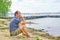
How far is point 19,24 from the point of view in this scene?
1512cm

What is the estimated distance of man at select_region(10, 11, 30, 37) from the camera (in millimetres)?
15062

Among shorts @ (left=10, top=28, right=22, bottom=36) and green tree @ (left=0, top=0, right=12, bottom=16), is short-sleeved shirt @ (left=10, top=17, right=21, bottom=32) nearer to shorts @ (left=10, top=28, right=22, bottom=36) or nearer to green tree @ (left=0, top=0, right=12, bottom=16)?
shorts @ (left=10, top=28, right=22, bottom=36)

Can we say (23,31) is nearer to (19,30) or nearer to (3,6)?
(19,30)

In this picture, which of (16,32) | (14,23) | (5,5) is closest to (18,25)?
(14,23)

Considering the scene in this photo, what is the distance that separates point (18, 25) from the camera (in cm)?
1541

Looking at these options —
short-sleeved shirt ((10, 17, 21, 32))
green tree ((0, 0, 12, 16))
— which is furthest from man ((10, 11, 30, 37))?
green tree ((0, 0, 12, 16))

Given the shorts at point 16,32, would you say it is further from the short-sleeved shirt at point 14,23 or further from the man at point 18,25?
the short-sleeved shirt at point 14,23

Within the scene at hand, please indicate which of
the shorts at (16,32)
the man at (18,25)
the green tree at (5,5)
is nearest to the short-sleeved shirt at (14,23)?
the man at (18,25)

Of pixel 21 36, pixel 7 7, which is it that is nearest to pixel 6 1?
pixel 7 7

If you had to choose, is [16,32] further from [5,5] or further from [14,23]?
[5,5]

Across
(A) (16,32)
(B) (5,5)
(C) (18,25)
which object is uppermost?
(C) (18,25)

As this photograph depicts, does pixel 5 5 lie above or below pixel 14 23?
below

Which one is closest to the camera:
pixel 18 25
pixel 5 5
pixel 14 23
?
pixel 18 25

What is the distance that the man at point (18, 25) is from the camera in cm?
1506
